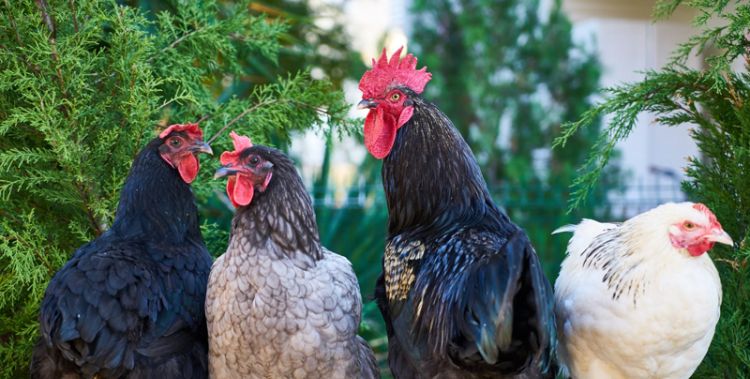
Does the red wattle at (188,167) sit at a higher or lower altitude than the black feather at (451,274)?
higher

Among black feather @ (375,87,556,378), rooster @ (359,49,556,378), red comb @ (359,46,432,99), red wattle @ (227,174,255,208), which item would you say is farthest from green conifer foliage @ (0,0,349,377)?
black feather @ (375,87,556,378)

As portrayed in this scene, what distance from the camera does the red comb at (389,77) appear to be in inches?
144

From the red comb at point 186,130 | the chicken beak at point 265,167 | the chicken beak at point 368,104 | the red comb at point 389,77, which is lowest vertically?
the chicken beak at point 265,167

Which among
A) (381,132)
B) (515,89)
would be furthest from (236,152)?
(515,89)

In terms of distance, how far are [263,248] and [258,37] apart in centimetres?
185

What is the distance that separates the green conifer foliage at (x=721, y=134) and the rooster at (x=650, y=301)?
20.2 inches

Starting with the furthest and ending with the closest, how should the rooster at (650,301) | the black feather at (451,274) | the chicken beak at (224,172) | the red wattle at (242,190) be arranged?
the red wattle at (242,190) → the chicken beak at (224,172) → the rooster at (650,301) → the black feather at (451,274)

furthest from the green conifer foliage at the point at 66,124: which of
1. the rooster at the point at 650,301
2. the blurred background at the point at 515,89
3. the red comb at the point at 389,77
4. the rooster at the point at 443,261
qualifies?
the blurred background at the point at 515,89

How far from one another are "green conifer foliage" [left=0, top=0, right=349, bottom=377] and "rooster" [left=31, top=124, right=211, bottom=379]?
0.23m

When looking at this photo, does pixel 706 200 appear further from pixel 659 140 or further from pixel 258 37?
pixel 659 140

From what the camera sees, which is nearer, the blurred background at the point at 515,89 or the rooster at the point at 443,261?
the rooster at the point at 443,261

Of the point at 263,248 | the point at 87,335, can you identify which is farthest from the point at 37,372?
the point at 263,248

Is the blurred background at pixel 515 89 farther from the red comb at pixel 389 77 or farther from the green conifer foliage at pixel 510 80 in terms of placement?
the red comb at pixel 389 77

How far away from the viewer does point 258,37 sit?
4.84 m
